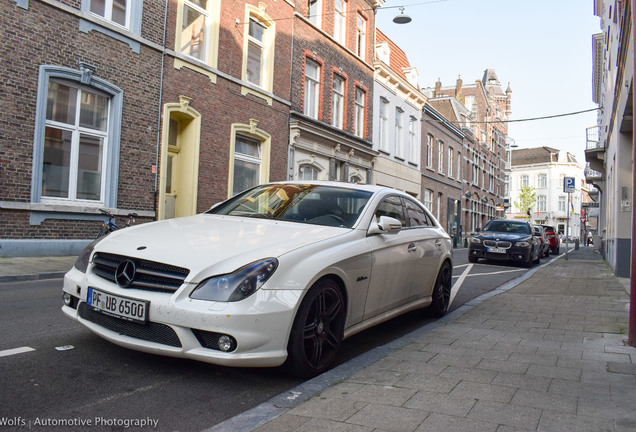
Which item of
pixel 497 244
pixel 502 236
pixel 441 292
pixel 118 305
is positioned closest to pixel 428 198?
pixel 502 236

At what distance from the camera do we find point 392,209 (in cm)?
522

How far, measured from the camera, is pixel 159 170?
12930mm

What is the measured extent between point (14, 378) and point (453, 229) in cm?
3329

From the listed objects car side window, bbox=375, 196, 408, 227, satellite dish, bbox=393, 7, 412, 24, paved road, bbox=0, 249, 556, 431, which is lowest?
paved road, bbox=0, 249, 556, 431

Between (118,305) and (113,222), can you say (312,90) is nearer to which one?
(113,222)

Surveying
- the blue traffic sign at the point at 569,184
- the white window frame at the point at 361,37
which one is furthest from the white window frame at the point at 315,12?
the blue traffic sign at the point at 569,184

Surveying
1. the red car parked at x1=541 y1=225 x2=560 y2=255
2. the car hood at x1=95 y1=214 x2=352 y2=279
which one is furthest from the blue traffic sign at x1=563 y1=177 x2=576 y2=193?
the car hood at x1=95 y1=214 x2=352 y2=279

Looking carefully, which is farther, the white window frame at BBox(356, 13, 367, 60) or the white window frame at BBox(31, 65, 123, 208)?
the white window frame at BBox(356, 13, 367, 60)

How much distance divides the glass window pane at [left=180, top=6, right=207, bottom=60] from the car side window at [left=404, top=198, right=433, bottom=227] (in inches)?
392

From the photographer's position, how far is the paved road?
2.85 metres

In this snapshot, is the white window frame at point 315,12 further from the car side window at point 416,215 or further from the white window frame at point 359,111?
the car side window at point 416,215

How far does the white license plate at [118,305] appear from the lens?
324cm

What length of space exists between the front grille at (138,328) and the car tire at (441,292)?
3621mm

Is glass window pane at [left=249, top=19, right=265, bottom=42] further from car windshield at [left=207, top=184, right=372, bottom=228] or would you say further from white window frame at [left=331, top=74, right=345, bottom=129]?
car windshield at [left=207, top=184, right=372, bottom=228]
